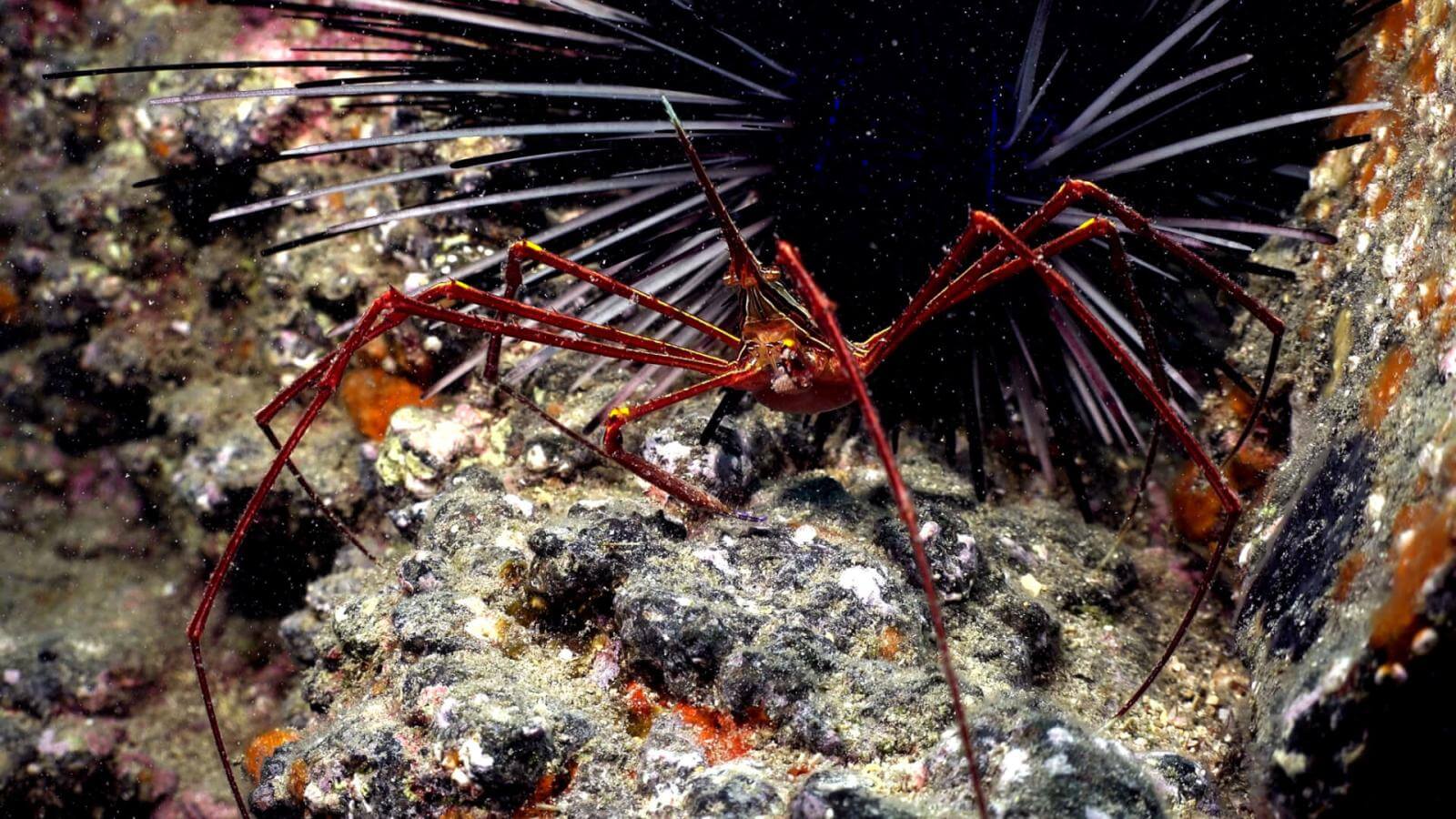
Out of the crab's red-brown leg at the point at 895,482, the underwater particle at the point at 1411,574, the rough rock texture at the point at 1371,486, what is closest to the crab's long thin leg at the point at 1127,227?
the rough rock texture at the point at 1371,486

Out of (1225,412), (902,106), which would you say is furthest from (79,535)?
(1225,412)

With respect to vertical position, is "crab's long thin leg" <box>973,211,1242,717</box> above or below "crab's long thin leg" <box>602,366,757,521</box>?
above

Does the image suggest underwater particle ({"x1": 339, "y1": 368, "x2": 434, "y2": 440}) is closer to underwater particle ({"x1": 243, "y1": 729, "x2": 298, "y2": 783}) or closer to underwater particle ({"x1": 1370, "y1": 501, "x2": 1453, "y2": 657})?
underwater particle ({"x1": 243, "y1": 729, "x2": 298, "y2": 783})

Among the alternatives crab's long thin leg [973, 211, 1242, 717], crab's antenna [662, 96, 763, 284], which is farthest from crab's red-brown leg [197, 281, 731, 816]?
crab's long thin leg [973, 211, 1242, 717]

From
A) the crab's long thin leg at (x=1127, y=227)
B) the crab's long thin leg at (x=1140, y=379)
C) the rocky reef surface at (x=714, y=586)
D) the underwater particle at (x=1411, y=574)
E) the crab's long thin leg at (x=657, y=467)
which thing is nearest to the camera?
the underwater particle at (x=1411, y=574)

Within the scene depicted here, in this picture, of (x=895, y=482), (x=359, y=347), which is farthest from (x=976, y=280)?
(x=359, y=347)

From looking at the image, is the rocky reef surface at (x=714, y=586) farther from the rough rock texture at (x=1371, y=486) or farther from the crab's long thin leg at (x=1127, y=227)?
the crab's long thin leg at (x=1127, y=227)

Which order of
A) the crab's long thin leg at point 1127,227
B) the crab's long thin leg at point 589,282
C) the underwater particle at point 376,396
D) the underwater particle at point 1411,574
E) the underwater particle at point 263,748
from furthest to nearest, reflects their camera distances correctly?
the underwater particle at point 376,396, the underwater particle at point 263,748, the crab's long thin leg at point 589,282, the crab's long thin leg at point 1127,227, the underwater particle at point 1411,574
